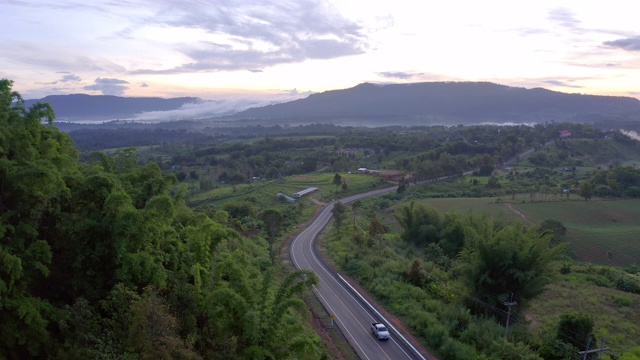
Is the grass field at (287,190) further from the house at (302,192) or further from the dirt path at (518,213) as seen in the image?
the dirt path at (518,213)

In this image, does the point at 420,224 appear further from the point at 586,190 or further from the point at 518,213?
the point at 586,190

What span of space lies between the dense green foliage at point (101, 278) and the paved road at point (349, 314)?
6.52 metres

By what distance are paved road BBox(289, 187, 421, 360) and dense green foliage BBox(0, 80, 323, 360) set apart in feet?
21.4

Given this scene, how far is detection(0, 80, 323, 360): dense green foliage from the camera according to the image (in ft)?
33.0

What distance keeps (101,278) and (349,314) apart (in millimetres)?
14365

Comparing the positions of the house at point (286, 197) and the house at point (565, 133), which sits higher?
the house at point (565, 133)

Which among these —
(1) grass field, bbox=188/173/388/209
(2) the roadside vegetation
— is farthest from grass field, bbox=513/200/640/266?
(1) grass field, bbox=188/173/388/209

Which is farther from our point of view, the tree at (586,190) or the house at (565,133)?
the house at (565,133)

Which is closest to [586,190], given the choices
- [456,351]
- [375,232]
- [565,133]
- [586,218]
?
[586,218]

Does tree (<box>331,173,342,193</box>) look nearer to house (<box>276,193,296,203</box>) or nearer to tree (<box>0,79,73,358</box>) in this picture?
house (<box>276,193,296,203</box>)

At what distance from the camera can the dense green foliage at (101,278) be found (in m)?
10.1

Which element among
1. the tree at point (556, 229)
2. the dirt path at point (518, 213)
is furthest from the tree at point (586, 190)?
the tree at point (556, 229)

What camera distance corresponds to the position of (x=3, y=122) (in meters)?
11.8

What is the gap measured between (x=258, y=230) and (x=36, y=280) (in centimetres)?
3113
